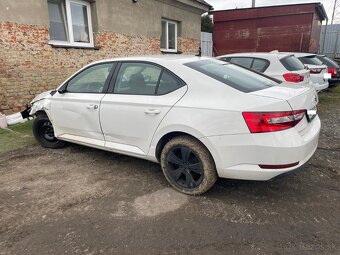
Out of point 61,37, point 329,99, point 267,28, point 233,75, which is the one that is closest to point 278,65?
point 329,99

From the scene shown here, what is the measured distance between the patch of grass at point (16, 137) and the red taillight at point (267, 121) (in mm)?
4181

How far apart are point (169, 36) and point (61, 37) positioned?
573 cm

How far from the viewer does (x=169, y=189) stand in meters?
3.40

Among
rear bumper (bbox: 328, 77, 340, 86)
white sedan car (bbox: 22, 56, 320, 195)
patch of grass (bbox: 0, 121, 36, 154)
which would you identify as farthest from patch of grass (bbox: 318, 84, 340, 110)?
patch of grass (bbox: 0, 121, 36, 154)

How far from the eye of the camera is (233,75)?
327 cm

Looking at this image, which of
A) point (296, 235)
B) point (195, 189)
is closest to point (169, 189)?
point (195, 189)

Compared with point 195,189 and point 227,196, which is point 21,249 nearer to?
point 195,189

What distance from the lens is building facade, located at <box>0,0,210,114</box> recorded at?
6.47 meters

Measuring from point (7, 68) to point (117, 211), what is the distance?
517cm

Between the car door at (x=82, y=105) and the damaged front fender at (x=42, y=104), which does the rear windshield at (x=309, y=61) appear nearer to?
the car door at (x=82, y=105)

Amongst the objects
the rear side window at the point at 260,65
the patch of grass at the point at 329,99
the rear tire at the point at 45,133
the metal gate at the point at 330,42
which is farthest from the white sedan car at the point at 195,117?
the metal gate at the point at 330,42

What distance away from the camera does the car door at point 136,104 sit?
10.4 feet

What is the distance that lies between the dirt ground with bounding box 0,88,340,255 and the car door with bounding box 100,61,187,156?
0.53 m

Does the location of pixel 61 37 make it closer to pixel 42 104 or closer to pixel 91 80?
pixel 42 104
